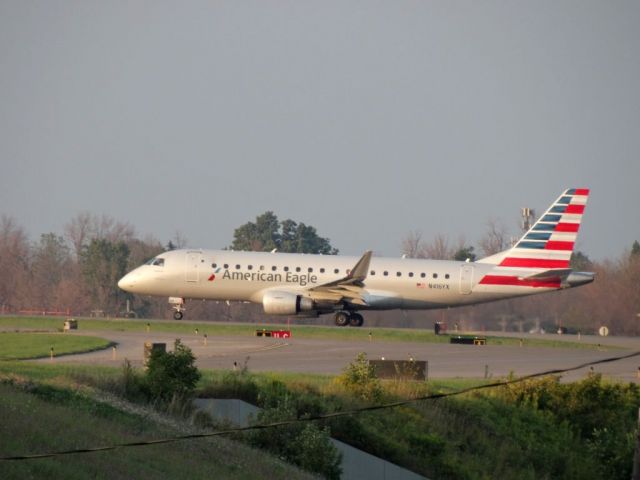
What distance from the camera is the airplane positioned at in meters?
49.8

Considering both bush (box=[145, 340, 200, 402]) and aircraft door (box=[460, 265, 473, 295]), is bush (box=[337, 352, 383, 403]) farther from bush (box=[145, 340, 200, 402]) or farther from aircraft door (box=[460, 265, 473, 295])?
aircraft door (box=[460, 265, 473, 295])

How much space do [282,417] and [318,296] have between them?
1067 inches

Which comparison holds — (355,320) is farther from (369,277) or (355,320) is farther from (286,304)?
(286,304)

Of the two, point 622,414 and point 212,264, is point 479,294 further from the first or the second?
point 622,414

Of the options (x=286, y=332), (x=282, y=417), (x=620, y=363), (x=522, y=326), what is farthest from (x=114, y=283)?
(x=282, y=417)

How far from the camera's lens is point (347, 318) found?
51.8m

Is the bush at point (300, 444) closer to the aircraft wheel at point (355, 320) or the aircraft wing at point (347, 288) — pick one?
the aircraft wing at point (347, 288)

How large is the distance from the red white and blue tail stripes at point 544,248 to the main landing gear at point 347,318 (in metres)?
5.78

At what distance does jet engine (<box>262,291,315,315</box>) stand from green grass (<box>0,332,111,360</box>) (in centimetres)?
901

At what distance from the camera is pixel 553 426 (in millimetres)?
32781

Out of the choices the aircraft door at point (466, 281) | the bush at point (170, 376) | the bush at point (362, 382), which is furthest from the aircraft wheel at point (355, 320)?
the bush at point (170, 376)

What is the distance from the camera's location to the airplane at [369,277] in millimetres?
49781

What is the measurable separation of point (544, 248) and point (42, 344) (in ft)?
75.4

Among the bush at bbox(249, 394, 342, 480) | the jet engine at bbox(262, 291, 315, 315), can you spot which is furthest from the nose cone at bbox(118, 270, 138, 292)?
the bush at bbox(249, 394, 342, 480)
